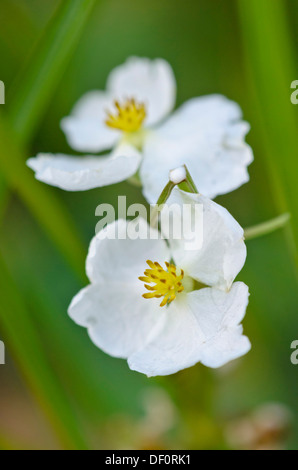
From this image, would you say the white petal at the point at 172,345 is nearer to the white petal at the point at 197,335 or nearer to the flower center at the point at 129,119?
the white petal at the point at 197,335

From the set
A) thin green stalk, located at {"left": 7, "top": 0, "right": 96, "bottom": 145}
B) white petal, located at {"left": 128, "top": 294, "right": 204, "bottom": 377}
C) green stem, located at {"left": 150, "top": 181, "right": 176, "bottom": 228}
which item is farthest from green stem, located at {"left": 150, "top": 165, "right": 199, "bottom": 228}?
thin green stalk, located at {"left": 7, "top": 0, "right": 96, "bottom": 145}

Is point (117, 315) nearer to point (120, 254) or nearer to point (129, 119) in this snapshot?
point (120, 254)

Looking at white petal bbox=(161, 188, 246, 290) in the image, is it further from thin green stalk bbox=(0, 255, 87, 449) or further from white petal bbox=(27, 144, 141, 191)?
thin green stalk bbox=(0, 255, 87, 449)

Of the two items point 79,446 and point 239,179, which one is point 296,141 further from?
point 79,446

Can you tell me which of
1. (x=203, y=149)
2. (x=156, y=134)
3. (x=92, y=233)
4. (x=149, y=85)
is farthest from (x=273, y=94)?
(x=92, y=233)

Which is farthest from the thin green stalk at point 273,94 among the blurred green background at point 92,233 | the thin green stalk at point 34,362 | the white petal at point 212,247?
the thin green stalk at point 34,362
